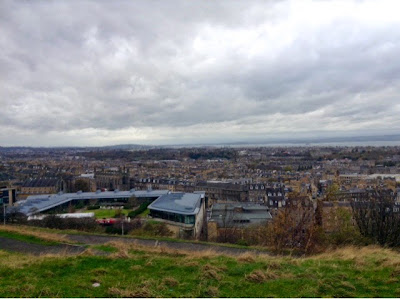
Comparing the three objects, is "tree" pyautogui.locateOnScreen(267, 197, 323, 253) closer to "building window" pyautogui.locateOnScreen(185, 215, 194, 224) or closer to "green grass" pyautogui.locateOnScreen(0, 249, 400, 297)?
"green grass" pyautogui.locateOnScreen(0, 249, 400, 297)

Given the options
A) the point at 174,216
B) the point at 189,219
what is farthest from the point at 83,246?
the point at 174,216

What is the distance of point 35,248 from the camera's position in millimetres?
10672

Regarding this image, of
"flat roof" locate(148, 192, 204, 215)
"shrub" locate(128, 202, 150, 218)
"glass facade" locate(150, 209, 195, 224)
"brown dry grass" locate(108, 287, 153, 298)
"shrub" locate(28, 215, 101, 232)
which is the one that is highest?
"brown dry grass" locate(108, 287, 153, 298)

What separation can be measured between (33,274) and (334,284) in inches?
224

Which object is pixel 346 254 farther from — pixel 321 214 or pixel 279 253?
pixel 321 214

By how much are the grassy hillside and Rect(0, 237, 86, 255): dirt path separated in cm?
226

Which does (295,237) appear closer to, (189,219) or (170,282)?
(170,282)

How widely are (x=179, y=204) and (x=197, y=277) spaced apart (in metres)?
21.8

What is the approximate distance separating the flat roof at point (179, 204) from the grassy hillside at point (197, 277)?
17683 mm

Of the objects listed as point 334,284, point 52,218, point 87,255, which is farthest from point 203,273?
point 52,218

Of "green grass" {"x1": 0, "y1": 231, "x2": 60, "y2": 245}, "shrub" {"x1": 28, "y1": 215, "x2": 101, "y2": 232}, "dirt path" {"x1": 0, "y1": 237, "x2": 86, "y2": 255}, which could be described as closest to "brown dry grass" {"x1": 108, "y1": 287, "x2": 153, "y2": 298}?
"dirt path" {"x1": 0, "y1": 237, "x2": 86, "y2": 255}

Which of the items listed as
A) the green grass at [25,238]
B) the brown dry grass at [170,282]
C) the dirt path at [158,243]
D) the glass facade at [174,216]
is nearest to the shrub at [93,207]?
the glass facade at [174,216]

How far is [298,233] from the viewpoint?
11609 mm

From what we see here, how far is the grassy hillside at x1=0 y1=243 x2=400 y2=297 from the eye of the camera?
5586 mm
